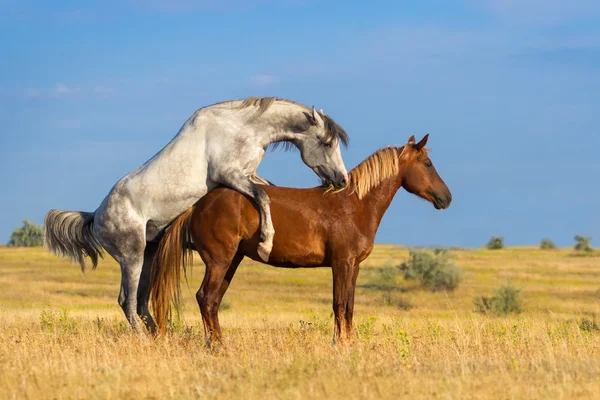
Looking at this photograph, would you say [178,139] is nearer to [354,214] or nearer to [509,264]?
[354,214]

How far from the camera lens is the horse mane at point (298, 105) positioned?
10875 mm

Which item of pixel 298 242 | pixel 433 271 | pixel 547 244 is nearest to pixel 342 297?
pixel 298 242

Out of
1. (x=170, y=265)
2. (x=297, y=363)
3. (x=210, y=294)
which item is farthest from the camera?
(x=170, y=265)

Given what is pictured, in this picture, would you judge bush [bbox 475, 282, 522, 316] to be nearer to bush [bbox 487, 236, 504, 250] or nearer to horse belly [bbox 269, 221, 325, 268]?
horse belly [bbox 269, 221, 325, 268]

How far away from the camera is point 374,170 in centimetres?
1093

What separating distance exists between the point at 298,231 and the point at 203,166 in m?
1.56

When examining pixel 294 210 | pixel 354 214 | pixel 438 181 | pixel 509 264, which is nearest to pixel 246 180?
pixel 294 210

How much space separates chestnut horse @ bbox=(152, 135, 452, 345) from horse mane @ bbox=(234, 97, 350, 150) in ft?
1.60

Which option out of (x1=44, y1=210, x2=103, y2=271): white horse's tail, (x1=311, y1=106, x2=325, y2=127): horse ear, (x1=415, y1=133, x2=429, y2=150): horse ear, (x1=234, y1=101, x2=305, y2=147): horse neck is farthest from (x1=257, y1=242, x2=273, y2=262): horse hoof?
(x1=44, y1=210, x2=103, y2=271): white horse's tail

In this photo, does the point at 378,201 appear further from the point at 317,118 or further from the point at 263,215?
the point at 263,215

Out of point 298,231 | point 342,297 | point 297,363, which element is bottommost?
Result: point 297,363

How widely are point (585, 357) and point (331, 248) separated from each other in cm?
315

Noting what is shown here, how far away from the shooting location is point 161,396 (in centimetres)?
726

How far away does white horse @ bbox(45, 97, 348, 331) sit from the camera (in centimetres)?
1084
